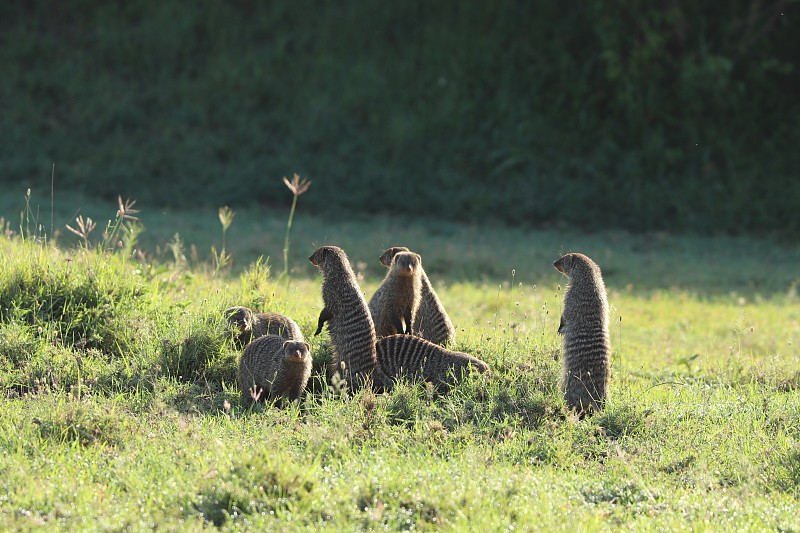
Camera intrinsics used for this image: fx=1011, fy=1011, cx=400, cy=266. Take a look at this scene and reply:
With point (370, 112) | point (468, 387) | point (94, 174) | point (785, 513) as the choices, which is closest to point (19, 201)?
point (94, 174)

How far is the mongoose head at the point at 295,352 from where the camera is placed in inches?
213

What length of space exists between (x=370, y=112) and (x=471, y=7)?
2.46m

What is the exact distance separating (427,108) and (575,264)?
359 inches

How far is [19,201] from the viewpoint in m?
12.3

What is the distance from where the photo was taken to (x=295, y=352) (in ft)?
17.7

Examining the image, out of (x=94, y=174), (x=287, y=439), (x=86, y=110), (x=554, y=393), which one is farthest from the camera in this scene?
(x=86, y=110)

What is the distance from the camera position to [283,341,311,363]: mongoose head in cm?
540

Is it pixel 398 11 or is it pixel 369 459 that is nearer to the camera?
pixel 369 459

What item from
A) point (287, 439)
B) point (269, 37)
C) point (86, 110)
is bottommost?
point (287, 439)

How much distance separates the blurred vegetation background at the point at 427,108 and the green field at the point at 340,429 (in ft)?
17.5

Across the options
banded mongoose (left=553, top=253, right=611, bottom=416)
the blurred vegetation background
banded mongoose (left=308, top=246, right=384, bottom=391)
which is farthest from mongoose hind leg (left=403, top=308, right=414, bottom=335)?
the blurred vegetation background

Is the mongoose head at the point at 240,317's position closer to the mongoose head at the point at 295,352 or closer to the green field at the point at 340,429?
the green field at the point at 340,429

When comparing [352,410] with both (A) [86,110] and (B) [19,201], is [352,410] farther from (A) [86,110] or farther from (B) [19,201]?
(A) [86,110]

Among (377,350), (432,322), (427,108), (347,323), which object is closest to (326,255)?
(347,323)
